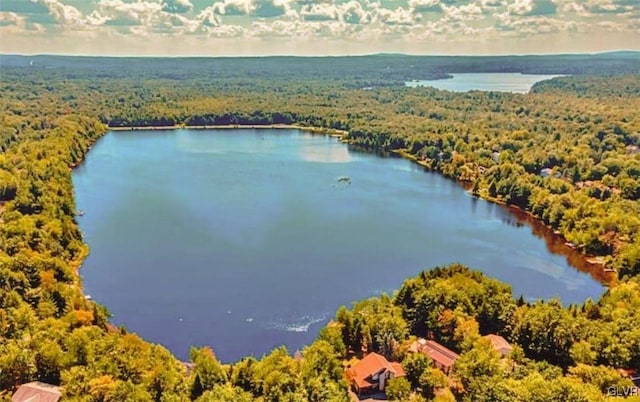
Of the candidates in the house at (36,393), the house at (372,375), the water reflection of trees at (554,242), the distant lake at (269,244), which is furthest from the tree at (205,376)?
the water reflection of trees at (554,242)

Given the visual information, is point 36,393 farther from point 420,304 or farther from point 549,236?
point 549,236

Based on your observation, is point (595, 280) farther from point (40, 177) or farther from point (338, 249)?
point (40, 177)

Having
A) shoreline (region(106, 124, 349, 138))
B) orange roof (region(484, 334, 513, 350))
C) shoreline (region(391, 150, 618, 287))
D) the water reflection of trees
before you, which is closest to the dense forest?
shoreline (region(391, 150, 618, 287))

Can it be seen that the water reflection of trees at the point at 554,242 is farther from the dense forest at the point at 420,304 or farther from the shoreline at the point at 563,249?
the dense forest at the point at 420,304

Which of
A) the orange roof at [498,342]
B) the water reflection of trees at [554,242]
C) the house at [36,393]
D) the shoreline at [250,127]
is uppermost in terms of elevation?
the house at [36,393]

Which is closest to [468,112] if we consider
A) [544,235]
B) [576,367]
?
[544,235]

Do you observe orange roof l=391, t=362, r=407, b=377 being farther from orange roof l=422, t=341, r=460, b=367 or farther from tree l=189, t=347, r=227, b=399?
tree l=189, t=347, r=227, b=399
